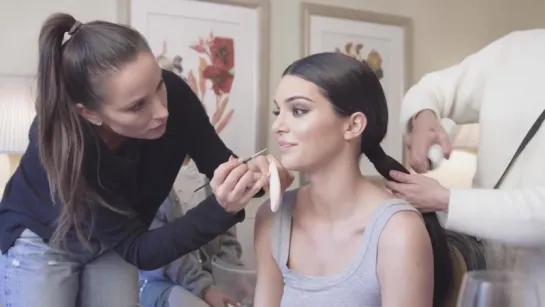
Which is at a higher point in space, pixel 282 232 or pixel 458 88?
pixel 458 88

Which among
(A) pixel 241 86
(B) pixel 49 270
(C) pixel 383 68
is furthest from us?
(C) pixel 383 68

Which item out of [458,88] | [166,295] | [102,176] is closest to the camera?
[102,176]

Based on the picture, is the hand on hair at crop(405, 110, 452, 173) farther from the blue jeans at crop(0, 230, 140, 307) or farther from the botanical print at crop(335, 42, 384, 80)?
the botanical print at crop(335, 42, 384, 80)

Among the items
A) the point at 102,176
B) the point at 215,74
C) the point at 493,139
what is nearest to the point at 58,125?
the point at 102,176

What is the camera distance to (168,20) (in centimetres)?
199

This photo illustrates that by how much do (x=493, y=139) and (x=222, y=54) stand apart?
1.18 metres

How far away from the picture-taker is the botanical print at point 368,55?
7.67 feet

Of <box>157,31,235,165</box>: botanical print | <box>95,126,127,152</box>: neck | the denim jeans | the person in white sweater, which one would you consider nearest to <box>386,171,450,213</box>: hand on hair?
the person in white sweater

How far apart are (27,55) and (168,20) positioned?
46cm

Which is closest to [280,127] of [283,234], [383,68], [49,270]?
[283,234]

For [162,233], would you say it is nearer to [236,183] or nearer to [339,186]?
[236,183]

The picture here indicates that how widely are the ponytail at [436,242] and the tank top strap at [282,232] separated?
17cm

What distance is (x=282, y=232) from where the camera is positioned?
3.48 ft

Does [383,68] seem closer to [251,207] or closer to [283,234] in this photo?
[251,207]
